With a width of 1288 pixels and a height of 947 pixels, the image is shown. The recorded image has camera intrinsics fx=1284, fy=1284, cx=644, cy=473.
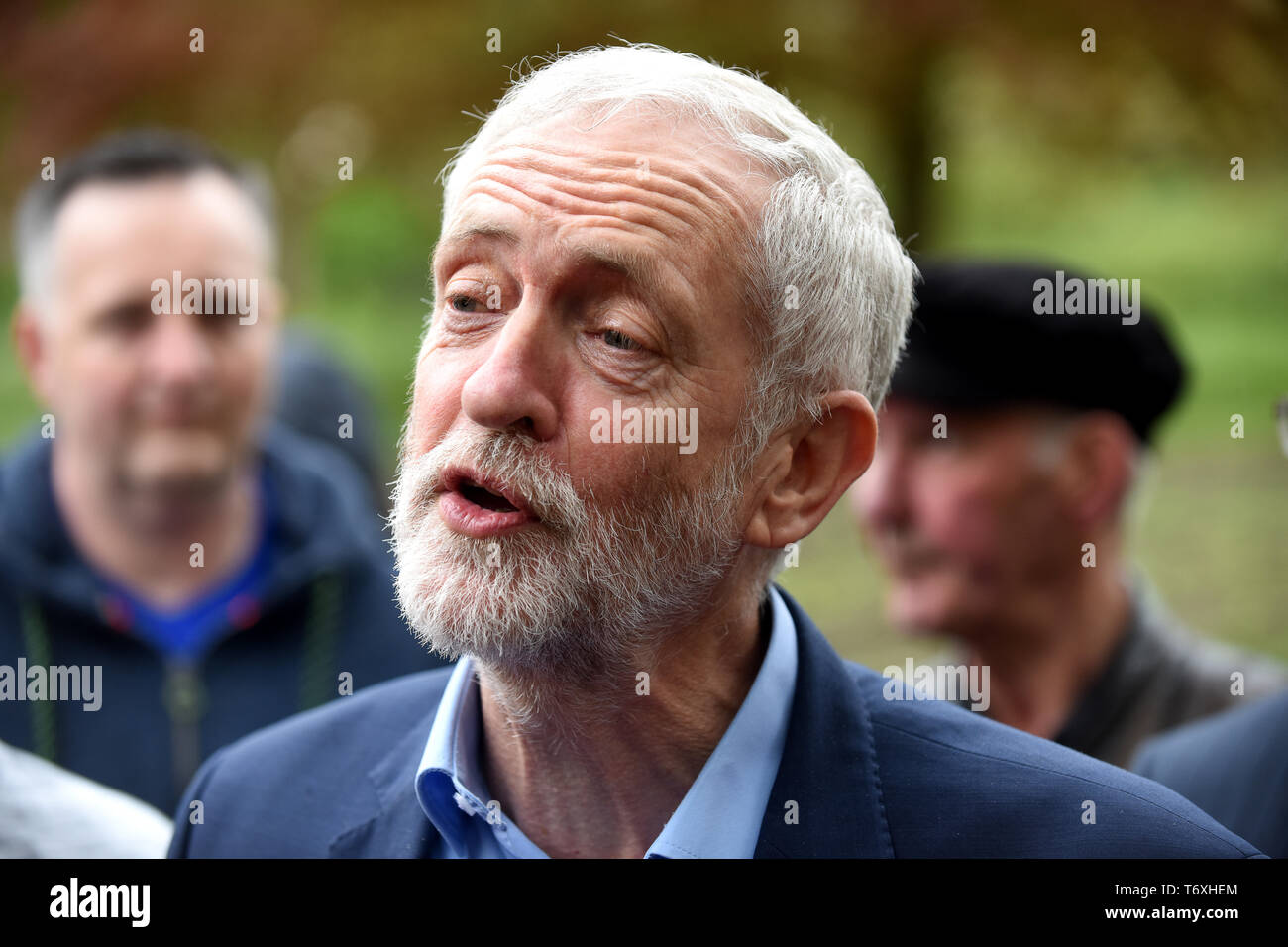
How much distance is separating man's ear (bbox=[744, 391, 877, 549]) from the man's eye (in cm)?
30

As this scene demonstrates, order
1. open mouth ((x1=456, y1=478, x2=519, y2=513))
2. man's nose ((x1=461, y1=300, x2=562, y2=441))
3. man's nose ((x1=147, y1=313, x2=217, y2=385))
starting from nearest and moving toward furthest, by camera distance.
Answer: man's nose ((x1=461, y1=300, x2=562, y2=441)) < open mouth ((x1=456, y1=478, x2=519, y2=513)) < man's nose ((x1=147, y1=313, x2=217, y2=385))

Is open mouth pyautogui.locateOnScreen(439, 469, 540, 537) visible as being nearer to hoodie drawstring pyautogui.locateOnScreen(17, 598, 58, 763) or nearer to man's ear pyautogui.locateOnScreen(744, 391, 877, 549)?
man's ear pyautogui.locateOnScreen(744, 391, 877, 549)

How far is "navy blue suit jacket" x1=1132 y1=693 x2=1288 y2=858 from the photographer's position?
2363 mm

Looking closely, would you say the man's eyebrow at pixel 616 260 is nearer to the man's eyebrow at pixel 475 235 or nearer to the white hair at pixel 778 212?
the man's eyebrow at pixel 475 235

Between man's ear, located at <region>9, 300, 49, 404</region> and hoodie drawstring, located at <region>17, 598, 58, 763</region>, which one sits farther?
man's ear, located at <region>9, 300, 49, 404</region>

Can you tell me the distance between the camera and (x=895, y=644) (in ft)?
21.9

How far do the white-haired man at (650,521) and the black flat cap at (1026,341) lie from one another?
1450 millimetres

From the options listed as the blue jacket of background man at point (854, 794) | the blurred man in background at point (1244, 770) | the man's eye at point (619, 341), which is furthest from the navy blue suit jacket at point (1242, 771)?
the man's eye at point (619, 341)

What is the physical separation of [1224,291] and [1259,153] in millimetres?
2530

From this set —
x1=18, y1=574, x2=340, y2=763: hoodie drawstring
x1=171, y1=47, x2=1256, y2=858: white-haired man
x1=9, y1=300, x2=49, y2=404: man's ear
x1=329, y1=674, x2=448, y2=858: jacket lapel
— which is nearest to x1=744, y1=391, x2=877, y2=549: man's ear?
x1=171, y1=47, x2=1256, y2=858: white-haired man

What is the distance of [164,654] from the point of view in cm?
332
